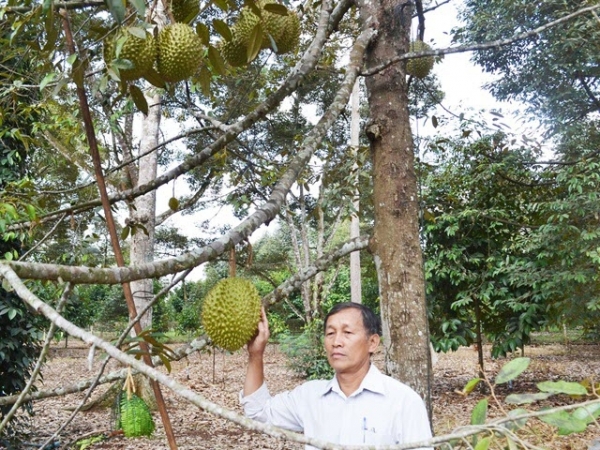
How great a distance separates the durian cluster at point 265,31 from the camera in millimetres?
1401

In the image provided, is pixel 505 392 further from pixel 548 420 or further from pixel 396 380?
pixel 548 420

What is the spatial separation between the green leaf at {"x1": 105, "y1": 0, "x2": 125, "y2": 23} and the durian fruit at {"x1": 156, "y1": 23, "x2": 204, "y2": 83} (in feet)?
0.65

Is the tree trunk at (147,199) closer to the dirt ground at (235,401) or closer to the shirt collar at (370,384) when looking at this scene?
the dirt ground at (235,401)

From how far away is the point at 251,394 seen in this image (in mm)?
1496

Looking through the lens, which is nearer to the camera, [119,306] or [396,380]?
[396,380]

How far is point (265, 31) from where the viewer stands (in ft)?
4.44

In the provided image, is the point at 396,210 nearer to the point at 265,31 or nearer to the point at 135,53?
the point at 265,31

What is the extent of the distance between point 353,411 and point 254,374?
276 mm

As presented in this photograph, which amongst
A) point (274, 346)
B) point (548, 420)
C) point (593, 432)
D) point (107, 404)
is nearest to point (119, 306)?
point (274, 346)

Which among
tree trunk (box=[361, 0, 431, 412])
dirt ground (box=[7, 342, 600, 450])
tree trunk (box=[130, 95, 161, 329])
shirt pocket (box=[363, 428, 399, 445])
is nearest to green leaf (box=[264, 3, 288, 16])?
tree trunk (box=[361, 0, 431, 412])

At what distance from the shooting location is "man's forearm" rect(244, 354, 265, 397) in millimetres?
1407

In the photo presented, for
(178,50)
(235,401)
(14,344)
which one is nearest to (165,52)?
(178,50)

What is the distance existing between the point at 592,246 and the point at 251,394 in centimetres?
413

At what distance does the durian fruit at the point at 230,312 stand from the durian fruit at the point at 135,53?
485 mm
